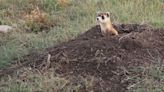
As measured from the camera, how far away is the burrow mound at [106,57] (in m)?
5.92

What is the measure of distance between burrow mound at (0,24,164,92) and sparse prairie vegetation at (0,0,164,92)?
180mm

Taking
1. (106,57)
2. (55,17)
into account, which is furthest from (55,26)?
(106,57)

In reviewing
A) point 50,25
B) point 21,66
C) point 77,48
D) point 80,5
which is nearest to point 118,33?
point 77,48

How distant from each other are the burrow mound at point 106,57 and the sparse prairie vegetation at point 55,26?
0.59 feet

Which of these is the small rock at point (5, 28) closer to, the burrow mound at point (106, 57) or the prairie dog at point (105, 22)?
the burrow mound at point (106, 57)

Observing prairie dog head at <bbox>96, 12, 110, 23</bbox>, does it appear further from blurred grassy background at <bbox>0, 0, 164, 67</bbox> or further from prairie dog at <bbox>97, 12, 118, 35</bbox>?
blurred grassy background at <bbox>0, 0, 164, 67</bbox>

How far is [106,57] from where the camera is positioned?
621cm

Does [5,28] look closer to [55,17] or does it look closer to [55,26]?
[55,26]

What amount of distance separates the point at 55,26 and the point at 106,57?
345cm

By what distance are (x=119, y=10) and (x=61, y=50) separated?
3.64m

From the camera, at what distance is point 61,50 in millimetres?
6648

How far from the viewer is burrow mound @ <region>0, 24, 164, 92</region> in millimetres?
5922

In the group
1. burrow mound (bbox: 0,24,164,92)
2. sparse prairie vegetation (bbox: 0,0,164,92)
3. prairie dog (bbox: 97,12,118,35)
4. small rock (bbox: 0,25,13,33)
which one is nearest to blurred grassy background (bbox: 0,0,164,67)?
sparse prairie vegetation (bbox: 0,0,164,92)

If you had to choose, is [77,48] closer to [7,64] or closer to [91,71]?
[91,71]
